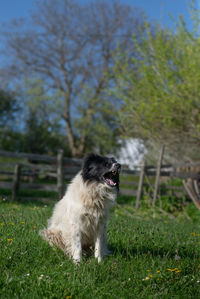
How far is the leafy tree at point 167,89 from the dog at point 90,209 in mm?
7171

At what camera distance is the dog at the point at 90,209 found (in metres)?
4.42

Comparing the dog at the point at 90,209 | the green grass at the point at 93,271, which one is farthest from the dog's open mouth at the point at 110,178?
the green grass at the point at 93,271

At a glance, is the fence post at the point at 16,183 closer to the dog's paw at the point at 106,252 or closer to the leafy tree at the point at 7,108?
the dog's paw at the point at 106,252

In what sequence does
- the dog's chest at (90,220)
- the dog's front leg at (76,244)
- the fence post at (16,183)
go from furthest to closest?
the fence post at (16,183) → the dog's chest at (90,220) → the dog's front leg at (76,244)

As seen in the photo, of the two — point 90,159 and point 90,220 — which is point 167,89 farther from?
point 90,220

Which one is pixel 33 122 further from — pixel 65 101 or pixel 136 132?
pixel 136 132

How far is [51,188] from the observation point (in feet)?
42.9

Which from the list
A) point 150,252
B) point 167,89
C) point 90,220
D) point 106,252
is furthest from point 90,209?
point 167,89

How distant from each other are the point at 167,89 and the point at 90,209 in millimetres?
8262

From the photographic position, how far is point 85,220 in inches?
177

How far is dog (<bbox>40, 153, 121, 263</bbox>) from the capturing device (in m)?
4.42

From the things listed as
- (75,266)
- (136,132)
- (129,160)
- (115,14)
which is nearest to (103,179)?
(75,266)

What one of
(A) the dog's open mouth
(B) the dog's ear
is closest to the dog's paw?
(A) the dog's open mouth

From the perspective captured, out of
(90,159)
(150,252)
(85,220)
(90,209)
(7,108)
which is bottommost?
(150,252)
